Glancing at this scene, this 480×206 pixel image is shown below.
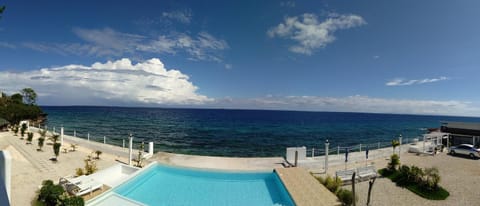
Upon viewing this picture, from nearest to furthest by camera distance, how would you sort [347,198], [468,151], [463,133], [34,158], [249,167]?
1. [347,198]
2. [34,158]
3. [249,167]
4. [468,151]
5. [463,133]

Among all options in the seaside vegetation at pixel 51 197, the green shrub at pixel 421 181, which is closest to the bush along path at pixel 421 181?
the green shrub at pixel 421 181

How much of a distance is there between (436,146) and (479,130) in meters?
5.66

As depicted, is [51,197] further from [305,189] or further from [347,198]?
[347,198]

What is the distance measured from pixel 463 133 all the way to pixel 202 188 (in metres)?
25.5

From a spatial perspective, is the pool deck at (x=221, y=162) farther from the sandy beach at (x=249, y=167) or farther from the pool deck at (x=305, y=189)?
the pool deck at (x=305, y=189)

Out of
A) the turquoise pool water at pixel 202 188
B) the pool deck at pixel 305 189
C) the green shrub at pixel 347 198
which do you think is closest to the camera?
the green shrub at pixel 347 198

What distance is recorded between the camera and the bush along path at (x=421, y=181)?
10367 mm

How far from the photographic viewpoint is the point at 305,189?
34.0 ft

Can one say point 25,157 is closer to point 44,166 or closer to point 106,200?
point 44,166

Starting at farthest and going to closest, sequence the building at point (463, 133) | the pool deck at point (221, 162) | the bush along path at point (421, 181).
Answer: the building at point (463, 133) → the pool deck at point (221, 162) → the bush along path at point (421, 181)

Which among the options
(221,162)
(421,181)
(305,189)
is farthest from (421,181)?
(221,162)

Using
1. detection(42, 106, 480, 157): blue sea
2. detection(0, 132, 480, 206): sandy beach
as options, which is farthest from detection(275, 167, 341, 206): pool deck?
detection(42, 106, 480, 157): blue sea

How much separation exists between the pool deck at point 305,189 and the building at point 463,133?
1964 cm

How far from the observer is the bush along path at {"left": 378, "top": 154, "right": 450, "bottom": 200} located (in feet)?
34.0
